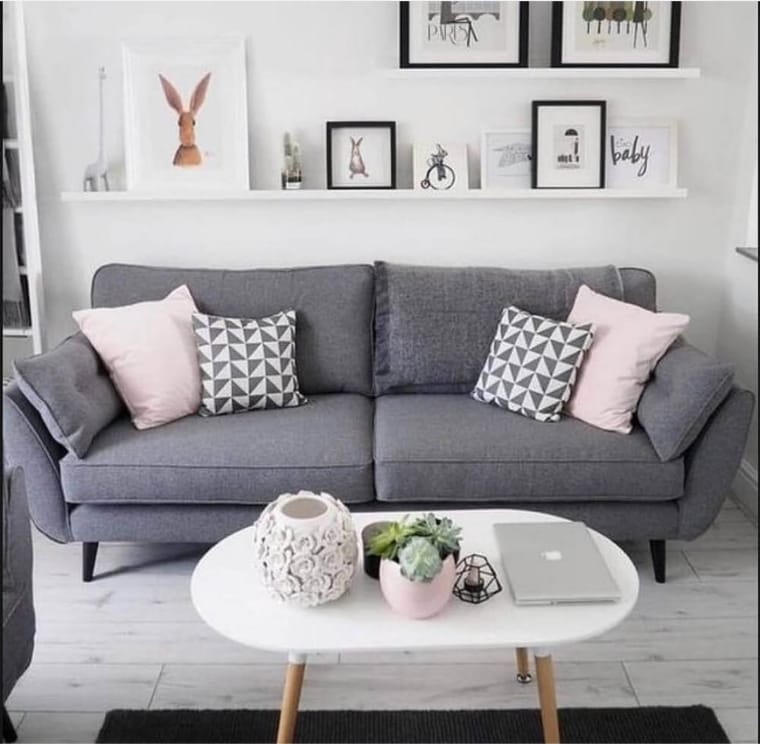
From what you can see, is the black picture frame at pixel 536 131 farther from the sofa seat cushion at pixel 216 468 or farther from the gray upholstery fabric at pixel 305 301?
the sofa seat cushion at pixel 216 468

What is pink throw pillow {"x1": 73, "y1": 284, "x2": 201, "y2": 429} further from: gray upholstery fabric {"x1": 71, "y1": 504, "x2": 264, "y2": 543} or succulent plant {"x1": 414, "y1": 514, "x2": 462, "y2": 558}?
succulent plant {"x1": 414, "y1": 514, "x2": 462, "y2": 558}

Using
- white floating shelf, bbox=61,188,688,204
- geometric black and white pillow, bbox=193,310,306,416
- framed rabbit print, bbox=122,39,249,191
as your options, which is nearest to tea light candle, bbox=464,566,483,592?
geometric black and white pillow, bbox=193,310,306,416

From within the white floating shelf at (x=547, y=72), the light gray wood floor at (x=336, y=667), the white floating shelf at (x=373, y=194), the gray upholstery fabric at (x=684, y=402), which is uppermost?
the white floating shelf at (x=547, y=72)

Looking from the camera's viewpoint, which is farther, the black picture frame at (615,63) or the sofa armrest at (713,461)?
the black picture frame at (615,63)

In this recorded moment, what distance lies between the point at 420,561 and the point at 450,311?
4.50 feet

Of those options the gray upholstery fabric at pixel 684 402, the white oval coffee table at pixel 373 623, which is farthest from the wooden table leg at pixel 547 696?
the gray upholstery fabric at pixel 684 402

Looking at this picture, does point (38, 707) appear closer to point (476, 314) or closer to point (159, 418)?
point (159, 418)

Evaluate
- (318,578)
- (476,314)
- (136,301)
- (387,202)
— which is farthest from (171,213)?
(318,578)

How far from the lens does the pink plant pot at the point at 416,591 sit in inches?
68.7

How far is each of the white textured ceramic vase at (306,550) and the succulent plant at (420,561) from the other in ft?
0.38

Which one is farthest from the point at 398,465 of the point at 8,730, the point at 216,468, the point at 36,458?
the point at 8,730

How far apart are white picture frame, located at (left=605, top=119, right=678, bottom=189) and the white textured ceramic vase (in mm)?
1876

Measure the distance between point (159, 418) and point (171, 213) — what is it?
33.7 inches

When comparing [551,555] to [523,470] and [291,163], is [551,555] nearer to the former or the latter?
[523,470]
